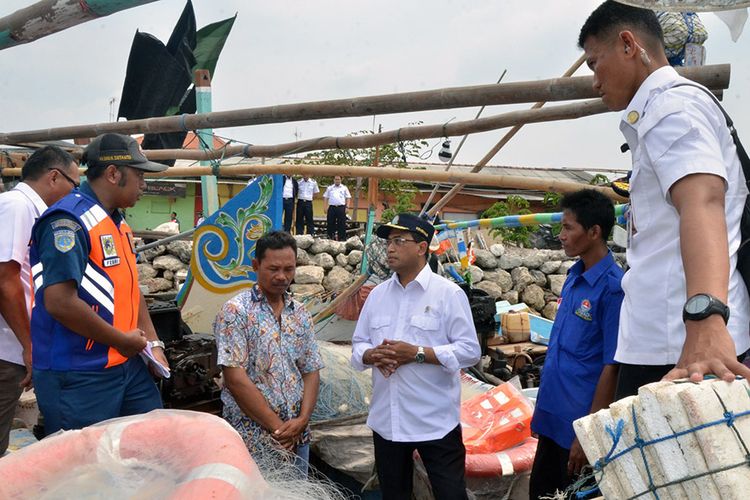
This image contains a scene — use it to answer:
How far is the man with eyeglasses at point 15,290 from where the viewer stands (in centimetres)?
327

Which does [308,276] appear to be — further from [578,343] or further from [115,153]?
[578,343]

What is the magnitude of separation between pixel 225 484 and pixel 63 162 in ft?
9.70

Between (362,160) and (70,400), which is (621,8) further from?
(362,160)

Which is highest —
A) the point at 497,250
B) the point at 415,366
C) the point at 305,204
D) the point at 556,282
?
the point at 305,204

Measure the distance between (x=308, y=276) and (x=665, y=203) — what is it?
9962 millimetres

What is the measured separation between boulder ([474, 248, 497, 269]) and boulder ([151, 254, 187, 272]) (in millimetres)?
5481

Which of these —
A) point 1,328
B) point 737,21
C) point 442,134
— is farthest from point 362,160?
point 737,21

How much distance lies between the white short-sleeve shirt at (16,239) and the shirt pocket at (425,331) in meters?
2.07

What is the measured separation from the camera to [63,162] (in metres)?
3.74

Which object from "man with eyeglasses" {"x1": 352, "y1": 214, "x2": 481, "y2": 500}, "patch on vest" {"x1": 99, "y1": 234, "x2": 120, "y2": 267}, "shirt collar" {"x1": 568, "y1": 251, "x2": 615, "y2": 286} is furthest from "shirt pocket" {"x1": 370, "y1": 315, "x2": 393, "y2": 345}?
"patch on vest" {"x1": 99, "y1": 234, "x2": 120, "y2": 267}

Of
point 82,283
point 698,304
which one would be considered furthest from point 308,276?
point 698,304

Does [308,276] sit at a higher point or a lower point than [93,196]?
lower

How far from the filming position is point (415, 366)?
339 cm

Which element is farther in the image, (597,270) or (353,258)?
(353,258)
